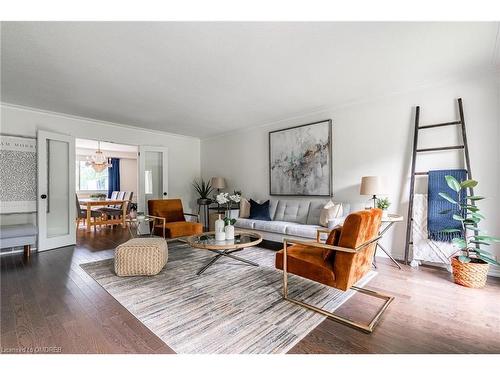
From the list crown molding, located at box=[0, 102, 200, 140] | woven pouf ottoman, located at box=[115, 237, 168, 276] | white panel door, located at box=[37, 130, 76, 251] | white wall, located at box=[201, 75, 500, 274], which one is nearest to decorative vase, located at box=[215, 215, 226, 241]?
woven pouf ottoman, located at box=[115, 237, 168, 276]

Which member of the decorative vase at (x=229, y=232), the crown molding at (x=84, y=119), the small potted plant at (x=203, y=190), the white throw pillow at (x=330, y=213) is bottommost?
the decorative vase at (x=229, y=232)

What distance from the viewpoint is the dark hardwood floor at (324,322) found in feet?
5.17

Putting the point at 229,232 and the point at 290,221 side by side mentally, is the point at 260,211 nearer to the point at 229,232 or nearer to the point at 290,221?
the point at 290,221

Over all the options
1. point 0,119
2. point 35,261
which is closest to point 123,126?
point 0,119

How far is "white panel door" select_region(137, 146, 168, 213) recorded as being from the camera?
5610mm

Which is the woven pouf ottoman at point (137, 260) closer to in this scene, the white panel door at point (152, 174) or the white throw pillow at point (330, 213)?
the white throw pillow at point (330, 213)

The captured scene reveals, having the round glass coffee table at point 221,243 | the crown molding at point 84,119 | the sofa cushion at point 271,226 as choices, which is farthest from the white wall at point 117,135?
the round glass coffee table at point 221,243

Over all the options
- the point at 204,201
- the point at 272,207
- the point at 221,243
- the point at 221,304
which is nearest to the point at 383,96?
the point at 272,207

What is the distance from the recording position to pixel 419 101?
10.9ft

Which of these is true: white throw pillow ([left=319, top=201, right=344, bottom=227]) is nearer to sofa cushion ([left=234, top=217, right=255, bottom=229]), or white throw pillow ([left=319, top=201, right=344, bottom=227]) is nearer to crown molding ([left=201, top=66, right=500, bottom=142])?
sofa cushion ([left=234, top=217, right=255, bottom=229])

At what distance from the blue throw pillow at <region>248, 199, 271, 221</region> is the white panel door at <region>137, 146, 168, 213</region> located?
97.4 inches

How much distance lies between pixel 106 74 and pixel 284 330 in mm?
3308

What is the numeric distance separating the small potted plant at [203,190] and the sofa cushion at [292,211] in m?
2.13

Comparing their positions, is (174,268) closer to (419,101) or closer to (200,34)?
(200,34)
